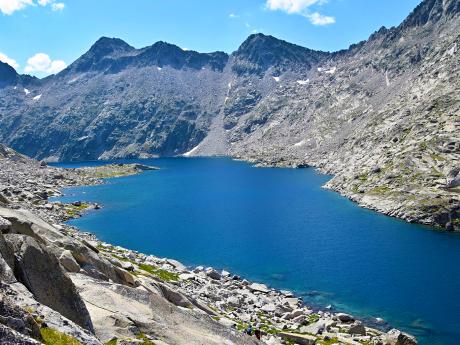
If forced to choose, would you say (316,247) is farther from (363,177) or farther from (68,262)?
(363,177)

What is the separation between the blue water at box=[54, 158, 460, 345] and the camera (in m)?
65.2

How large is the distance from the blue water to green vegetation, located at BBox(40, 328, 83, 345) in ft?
163

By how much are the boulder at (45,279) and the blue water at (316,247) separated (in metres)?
46.9

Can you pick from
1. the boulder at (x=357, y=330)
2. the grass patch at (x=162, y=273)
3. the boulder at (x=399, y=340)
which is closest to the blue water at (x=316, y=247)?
the boulder at (x=399, y=340)

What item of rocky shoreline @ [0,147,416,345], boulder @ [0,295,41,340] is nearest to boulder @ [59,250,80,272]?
rocky shoreline @ [0,147,416,345]

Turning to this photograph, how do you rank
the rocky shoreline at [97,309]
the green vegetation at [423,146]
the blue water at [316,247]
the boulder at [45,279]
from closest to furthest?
the rocky shoreline at [97,309] → the boulder at [45,279] → the blue water at [316,247] → the green vegetation at [423,146]

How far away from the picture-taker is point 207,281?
2694 inches

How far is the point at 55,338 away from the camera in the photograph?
15180 millimetres

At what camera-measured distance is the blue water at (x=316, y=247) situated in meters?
65.2

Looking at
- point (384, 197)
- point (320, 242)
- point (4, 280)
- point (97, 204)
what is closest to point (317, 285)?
point (320, 242)

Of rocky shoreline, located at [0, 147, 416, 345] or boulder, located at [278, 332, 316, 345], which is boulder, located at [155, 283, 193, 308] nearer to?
rocky shoreline, located at [0, 147, 416, 345]

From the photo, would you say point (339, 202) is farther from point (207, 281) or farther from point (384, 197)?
point (207, 281)

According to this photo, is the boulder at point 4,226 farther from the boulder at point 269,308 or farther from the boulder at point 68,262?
the boulder at point 269,308

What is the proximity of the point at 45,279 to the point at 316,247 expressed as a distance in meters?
81.2
